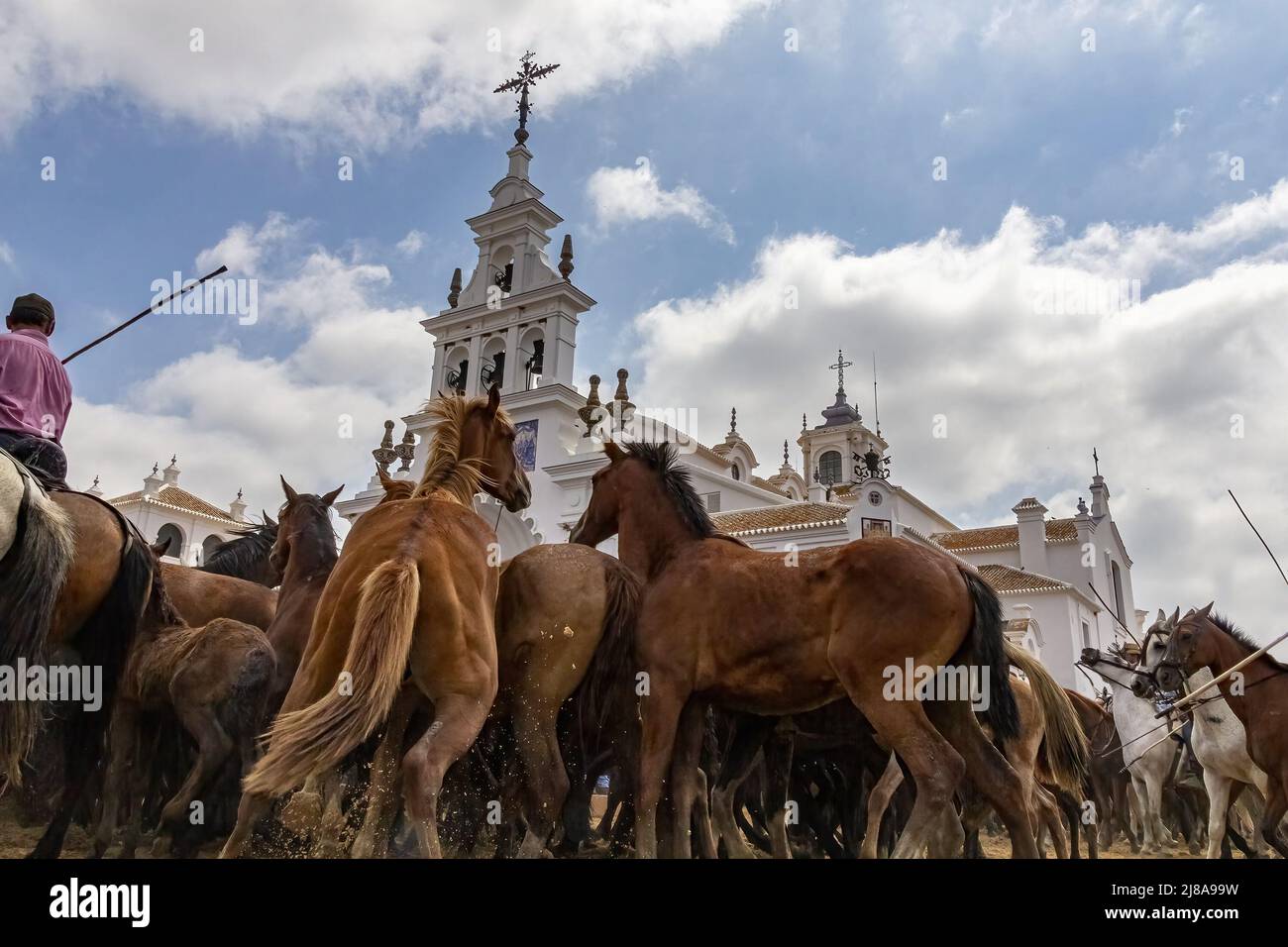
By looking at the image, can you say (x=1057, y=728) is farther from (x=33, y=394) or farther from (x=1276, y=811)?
(x=33, y=394)

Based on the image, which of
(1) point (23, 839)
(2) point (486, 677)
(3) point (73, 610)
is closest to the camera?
(2) point (486, 677)

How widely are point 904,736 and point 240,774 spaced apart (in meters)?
4.78

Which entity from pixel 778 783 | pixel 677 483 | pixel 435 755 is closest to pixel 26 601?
pixel 435 755


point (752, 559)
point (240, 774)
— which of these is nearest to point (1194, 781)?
point (752, 559)

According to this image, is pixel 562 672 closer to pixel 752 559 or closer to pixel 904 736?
pixel 752 559

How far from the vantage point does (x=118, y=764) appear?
6332mm

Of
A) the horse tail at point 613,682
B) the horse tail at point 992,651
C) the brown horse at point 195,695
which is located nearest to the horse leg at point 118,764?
the brown horse at point 195,695

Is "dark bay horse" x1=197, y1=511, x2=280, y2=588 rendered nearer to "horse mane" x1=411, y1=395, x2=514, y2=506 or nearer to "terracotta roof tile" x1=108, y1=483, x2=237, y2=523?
"horse mane" x1=411, y1=395, x2=514, y2=506

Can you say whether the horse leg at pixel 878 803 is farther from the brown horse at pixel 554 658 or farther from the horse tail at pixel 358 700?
the horse tail at pixel 358 700

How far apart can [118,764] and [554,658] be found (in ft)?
10.4

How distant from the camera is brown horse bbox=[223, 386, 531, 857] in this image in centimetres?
443

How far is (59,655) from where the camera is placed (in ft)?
18.7

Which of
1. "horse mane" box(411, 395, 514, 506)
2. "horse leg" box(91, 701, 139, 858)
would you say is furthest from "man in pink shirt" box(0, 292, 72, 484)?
"horse mane" box(411, 395, 514, 506)

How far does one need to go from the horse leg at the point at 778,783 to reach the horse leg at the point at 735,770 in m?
0.19
